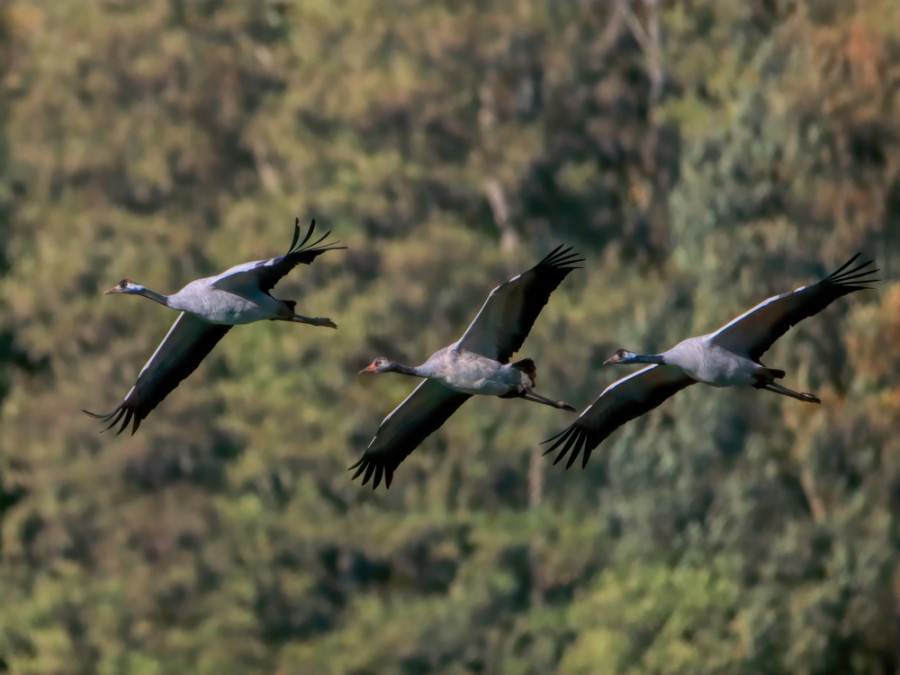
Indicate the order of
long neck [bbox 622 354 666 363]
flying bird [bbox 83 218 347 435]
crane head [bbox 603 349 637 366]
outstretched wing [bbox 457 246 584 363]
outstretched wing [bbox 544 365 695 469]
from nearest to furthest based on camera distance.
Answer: flying bird [bbox 83 218 347 435]
outstretched wing [bbox 457 246 584 363]
long neck [bbox 622 354 666 363]
crane head [bbox 603 349 637 366]
outstretched wing [bbox 544 365 695 469]

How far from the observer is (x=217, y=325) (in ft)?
59.7

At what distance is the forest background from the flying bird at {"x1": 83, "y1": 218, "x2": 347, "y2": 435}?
14.6 metres

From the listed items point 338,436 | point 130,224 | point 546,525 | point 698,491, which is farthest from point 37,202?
point 698,491

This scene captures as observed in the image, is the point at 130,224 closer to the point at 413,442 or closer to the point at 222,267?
the point at 222,267

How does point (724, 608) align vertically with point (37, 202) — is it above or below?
below

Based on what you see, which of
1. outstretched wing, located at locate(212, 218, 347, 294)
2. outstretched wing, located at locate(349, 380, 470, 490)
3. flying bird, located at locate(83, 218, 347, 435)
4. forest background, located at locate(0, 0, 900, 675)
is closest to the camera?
outstretched wing, located at locate(212, 218, 347, 294)

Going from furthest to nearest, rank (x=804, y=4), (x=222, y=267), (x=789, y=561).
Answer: (x=222, y=267)
(x=804, y=4)
(x=789, y=561)

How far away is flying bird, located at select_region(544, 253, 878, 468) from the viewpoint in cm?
1669

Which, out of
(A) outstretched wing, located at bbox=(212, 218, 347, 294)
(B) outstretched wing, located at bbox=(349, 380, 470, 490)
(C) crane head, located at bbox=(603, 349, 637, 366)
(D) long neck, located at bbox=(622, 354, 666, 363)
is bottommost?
(B) outstretched wing, located at bbox=(349, 380, 470, 490)

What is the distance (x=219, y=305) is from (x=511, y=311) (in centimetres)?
223

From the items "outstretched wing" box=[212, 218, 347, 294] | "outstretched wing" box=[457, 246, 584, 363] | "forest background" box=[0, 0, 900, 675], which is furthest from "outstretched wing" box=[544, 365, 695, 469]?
"forest background" box=[0, 0, 900, 675]

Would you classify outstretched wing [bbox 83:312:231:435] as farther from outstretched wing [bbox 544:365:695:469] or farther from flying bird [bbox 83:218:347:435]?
outstretched wing [bbox 544:365:695:469]

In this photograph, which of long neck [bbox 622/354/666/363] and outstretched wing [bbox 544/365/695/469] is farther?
outstretched wing [bbox 544/365/695/469]

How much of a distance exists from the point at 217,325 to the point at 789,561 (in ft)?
50.6
